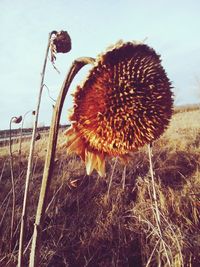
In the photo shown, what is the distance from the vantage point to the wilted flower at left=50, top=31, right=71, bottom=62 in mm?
1069

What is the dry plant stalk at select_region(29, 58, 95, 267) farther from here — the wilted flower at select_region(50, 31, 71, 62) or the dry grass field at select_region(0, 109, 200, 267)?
the dry grass field at select_region(0, 109, 200, 267)

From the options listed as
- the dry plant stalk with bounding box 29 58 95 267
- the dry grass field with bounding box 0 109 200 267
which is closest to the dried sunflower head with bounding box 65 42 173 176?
the dry plant stalk with bounding box 29 58 95 267

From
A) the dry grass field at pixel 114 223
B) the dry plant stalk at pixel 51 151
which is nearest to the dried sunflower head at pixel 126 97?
the dry plant stalk at pixel 51 151

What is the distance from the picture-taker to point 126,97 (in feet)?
3.22

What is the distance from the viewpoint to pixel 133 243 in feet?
10.4

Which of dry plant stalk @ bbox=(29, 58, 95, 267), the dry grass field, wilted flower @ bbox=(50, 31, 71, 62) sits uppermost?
wilted flower @ bbox=(50, 31, 71, 62)

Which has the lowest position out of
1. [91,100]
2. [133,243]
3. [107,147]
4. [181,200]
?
[133,243]

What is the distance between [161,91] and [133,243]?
8.04 feet

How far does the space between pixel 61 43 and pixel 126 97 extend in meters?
0.28

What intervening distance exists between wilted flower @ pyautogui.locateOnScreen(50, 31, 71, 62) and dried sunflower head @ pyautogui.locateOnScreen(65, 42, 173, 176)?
0.16 metres

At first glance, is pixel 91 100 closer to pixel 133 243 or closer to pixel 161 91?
pixel 161 91

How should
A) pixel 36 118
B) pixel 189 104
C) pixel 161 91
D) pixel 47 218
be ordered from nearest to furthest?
1. pixel 161 91
2. pixel 36 118
3. pixel 47 218
4. pixel 189 104

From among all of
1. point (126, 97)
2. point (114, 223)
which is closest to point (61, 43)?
point (126, 97)

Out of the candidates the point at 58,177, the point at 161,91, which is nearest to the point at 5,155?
the point at 58,177
